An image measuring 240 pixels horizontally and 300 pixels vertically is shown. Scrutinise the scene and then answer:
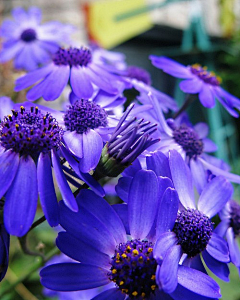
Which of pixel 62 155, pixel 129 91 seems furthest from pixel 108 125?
pixel 129 91

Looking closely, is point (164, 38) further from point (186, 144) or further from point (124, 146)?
point (124, 146)

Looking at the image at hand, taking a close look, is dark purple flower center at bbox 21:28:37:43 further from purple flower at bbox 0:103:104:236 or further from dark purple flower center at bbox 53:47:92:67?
purple flower at bbox 0:103:104:236

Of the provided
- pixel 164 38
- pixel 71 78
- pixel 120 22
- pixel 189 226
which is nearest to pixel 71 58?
pixel 71 78

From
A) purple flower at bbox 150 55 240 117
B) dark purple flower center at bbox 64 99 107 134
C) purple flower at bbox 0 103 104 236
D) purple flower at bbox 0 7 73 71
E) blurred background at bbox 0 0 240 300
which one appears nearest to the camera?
purple flower at bbox 0 103 104 236

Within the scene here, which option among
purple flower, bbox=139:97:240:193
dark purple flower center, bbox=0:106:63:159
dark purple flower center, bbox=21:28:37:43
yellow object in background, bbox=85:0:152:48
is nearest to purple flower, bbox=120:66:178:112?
purple flower, bbox=139:97:240:193

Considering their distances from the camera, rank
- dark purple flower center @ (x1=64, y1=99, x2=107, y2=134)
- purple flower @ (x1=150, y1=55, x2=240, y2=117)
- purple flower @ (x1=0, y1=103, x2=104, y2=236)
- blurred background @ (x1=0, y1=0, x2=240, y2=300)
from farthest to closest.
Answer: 1. blurred background @ (x1=0, y1=0, x2=240, y2=300)
2. purple flower @ (x1=150, y1=55, x2=240, y2=117)
3. dark purple flower center @ (x1=64, y1=99, x2=107, y2=134)
4. purple flower @ (x1=0, y1=103, x2=104, y2=236)

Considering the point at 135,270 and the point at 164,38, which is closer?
the point at 135,270

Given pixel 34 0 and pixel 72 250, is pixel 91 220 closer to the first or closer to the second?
pixel 72 250

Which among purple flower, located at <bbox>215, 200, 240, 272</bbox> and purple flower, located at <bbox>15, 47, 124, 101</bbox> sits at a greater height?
purple flower, located at <bbox>15, 47, 124, 101</bbox>
